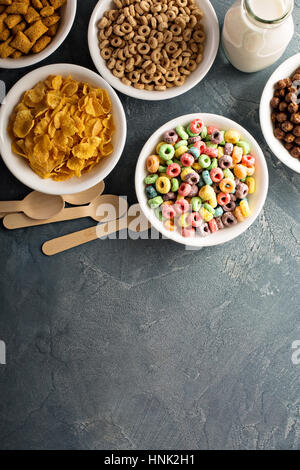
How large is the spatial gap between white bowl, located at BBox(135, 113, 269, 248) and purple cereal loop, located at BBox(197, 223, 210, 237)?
0.01 meters

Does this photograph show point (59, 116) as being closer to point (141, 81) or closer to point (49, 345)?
point (141, 81)

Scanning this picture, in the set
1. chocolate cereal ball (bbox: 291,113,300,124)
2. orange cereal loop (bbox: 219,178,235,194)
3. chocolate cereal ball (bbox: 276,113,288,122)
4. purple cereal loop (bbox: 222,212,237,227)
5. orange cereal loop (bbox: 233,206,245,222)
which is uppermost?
chocolate cereal ball (bbox: 291,113,300,124)

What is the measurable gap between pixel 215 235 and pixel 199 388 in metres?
0.41

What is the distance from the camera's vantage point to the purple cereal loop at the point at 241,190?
121 centimetres

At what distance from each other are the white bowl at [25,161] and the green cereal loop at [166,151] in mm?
97

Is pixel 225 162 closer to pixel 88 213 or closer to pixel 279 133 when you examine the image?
pixel 279 133

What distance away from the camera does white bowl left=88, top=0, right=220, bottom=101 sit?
1225mm

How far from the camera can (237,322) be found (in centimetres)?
131

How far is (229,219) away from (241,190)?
0.25 feet

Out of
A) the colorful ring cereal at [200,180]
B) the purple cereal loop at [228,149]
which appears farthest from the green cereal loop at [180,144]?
the purple cereal loop at [228,149]

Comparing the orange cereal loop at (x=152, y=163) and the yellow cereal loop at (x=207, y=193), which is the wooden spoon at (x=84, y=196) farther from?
the yellow cereal loop at (x=207, y=193)

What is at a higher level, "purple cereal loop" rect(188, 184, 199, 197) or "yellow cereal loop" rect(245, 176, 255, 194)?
"yellow cereal loop" rect(245, 176, 255, 194)

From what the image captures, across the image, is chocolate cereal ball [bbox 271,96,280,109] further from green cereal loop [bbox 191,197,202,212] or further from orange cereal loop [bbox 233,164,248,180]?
green cereal loop [bbox 191,197,202,212]

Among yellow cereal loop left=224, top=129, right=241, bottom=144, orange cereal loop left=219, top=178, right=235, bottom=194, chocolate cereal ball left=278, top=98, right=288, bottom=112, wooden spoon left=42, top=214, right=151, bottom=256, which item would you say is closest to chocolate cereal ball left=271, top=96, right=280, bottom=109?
chocolate cereal ball left=278, top=98, right=288, bottom=112
